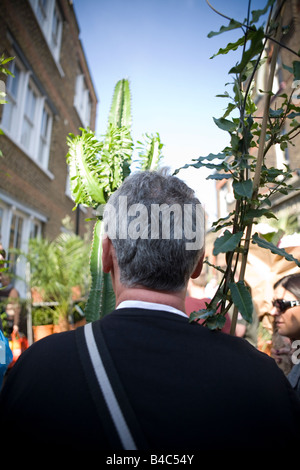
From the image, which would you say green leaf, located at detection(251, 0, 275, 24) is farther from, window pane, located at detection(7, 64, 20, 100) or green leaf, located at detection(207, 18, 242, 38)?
window pane, located at detection(7, 64, 20, 100)

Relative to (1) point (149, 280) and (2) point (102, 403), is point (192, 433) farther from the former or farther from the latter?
(1) point (149, 280)

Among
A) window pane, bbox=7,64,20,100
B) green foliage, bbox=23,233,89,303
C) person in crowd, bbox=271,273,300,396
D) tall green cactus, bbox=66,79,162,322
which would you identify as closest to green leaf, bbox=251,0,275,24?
tall green cactus, bbox=66,79,162,322

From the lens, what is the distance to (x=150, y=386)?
2.66ft

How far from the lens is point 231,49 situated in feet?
3.83

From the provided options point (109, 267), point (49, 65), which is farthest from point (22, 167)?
point (109, 267)

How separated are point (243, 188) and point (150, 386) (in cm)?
64

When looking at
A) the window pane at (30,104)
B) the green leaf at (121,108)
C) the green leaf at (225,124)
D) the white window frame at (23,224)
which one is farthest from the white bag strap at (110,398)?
the window pane at (30,104)

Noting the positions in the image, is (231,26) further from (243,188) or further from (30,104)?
(30,104)

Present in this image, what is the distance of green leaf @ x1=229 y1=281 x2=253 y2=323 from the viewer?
3.38 feet

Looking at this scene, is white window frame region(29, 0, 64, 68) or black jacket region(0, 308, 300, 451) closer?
black jacket region(0, 308, 300, 451)

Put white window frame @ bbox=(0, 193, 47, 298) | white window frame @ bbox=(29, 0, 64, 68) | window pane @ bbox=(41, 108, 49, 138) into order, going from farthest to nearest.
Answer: window pane @ bbox=(41, 108, 49, 138) < white window frame @ bbox=(29, 0, 64, 68) < white window frame @ bbox=(0, 193, 47, 298)

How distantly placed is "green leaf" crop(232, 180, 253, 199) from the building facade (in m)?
5.54

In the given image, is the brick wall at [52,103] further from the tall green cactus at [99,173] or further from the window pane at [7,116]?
the tall green cactus at [99,173]

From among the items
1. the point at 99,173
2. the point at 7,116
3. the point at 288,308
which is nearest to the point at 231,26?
the point at 99,173
